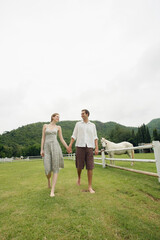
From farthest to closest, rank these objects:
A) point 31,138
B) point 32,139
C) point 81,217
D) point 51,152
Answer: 1. point 31,138
2. point 32,139
3. point 51,152
4. point 81,217

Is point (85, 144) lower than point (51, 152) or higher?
→ higher

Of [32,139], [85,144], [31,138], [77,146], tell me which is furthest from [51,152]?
[31,138]

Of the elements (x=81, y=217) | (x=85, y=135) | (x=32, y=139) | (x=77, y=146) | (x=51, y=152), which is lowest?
(x=81, y=217)

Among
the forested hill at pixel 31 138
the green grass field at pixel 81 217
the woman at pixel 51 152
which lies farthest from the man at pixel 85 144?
the forested hill at pixel 31 138

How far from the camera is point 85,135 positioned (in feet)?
11.1

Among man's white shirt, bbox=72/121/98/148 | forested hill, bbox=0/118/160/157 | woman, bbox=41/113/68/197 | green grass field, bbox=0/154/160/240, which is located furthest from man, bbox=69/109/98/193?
forested hill, bbox=0/118/160/157

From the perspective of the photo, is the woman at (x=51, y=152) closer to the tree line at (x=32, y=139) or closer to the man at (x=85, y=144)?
the man at (x=85, y=144)

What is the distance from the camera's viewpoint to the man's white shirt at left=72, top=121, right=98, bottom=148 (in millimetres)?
3363

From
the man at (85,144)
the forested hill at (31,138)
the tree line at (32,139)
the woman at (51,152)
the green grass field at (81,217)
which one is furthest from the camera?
the forested hill at (31,138)

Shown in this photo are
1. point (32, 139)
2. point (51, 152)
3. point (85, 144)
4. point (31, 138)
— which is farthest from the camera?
point (31, 138)

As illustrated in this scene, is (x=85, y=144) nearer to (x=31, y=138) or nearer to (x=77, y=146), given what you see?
(x=77, y=146)

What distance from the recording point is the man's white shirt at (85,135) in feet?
11.0

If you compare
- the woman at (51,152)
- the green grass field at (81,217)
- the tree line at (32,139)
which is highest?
the tree line at (32,139)

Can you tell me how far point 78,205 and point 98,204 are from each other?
342 millimetres
